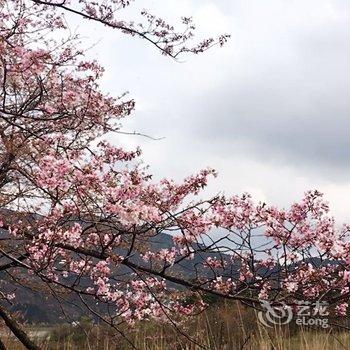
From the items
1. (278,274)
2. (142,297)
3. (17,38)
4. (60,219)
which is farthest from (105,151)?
(278,274)

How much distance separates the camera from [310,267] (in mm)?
4328

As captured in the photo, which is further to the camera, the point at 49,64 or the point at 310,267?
the point at 49,64

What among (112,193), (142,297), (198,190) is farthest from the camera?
(142,297)

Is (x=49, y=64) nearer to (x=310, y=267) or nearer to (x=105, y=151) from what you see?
(x=105, y=151)

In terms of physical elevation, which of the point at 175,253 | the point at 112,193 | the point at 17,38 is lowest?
the point at 175,253

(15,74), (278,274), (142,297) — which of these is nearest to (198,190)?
(278,274)

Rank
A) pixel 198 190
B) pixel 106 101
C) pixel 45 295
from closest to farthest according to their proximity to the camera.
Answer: pixel 198 190, pixel 45 295, pixel 106 101

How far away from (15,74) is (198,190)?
3.01 meters

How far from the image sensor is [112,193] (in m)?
3.88

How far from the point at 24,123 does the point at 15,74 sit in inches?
25.0

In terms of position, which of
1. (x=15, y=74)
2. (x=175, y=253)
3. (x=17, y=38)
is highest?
(x=17, y=38)

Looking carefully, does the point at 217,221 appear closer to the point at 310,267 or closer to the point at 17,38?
the point at 310,267

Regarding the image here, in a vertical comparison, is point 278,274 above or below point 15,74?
below

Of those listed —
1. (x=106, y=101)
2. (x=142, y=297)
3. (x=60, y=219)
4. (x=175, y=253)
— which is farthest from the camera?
(x=106, y=101)
